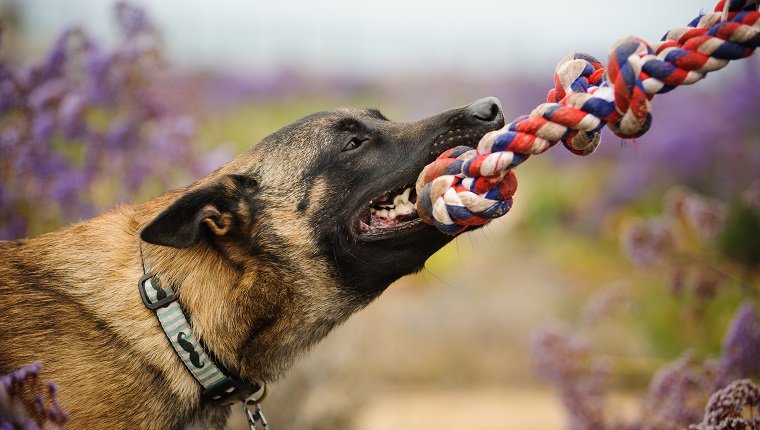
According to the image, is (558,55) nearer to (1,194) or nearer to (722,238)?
(722,238)

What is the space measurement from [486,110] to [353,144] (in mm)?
614

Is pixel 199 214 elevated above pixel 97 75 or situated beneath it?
situated beneath

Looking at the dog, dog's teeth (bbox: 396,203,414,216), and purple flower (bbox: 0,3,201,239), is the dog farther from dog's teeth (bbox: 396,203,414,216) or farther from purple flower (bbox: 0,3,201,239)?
purple flower (bbox: 0,3,201,239)

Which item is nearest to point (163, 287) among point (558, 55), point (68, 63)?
point (68, 63)

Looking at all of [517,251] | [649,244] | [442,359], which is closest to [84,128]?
[649,244]

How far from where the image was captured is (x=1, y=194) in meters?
4.12

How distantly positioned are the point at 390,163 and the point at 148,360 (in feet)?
4.09

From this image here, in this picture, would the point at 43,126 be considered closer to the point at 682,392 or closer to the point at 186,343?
the point at 186,343

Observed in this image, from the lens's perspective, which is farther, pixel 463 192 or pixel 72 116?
pixel 72 116

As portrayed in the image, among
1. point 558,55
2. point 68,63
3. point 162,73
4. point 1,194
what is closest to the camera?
point 1,194

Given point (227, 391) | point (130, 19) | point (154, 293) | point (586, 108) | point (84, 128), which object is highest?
point (130, 19)

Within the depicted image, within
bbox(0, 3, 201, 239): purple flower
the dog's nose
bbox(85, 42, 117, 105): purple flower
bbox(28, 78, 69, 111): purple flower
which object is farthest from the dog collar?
bbox(85, 42, 117, 105): purple flower

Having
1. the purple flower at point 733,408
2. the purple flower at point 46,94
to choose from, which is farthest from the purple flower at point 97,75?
the purple flower at point 733,408

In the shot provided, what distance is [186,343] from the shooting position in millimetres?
2650
